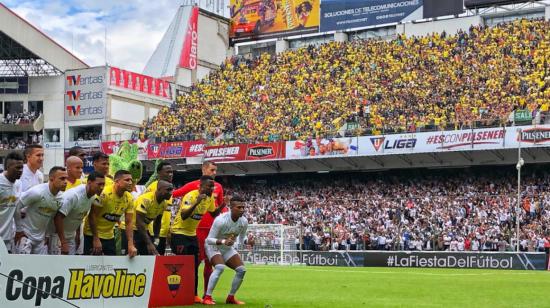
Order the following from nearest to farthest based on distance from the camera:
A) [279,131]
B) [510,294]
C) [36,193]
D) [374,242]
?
1. [36,193]
2. [510,294]
3. [374,242]
4. [279,131]

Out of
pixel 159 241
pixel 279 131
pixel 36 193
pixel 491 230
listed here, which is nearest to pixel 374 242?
pixel 491 230

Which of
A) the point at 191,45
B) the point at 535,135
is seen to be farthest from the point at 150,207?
the point at 191,45

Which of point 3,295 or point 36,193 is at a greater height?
point 36,193

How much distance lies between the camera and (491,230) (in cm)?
3947

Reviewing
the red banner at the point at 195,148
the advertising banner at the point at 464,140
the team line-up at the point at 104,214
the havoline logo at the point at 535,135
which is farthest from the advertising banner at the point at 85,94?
the team line-up at the point at 104,214

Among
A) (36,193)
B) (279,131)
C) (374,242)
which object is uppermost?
(279,131)

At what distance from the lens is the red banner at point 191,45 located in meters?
69.8

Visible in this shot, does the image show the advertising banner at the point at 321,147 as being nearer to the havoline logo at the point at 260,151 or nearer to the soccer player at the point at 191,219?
the havoline logo at the point at 260,151

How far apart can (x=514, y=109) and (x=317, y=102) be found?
14283mm

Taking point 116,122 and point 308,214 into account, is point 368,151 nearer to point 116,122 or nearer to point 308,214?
point 308,214

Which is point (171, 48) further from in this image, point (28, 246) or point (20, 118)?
point (28, 246)

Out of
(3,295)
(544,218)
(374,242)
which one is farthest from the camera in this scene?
(374,242)

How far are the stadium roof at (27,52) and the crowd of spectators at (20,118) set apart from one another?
3613 millimetres

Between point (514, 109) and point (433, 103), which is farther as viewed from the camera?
point (433, 103)
